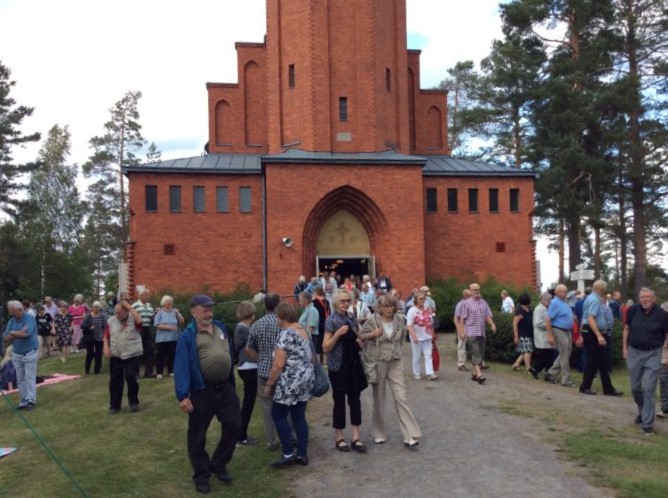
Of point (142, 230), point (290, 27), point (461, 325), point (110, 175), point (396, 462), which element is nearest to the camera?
point (396, 462)

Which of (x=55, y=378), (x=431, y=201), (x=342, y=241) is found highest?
(x=431, y=201)

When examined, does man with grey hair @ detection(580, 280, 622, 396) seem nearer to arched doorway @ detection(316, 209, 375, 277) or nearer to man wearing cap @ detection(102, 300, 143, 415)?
man wearing cap @ detection(102, 300, 143, 415)

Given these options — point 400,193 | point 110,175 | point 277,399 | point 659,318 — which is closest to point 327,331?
point 277,399

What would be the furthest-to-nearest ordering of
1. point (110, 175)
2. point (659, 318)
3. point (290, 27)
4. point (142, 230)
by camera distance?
1. point (110, 175)
2. point (290, 27)
3. point (142, 230)
4. point (659, 318)

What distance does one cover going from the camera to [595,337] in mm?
11492

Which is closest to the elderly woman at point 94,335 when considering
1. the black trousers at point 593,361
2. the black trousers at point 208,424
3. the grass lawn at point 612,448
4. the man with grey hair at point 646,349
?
the black trousers at point 208,424

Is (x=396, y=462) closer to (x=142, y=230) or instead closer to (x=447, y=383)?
(x=447, y=383)

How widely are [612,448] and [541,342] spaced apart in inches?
217

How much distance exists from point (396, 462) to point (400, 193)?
62.0 feet

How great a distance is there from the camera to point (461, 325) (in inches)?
516

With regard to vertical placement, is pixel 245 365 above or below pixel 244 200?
below

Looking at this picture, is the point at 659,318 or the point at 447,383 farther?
the point at 447,383

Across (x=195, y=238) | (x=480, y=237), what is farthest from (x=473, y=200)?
(x=195, y=238)

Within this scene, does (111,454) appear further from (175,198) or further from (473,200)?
(473,200)
